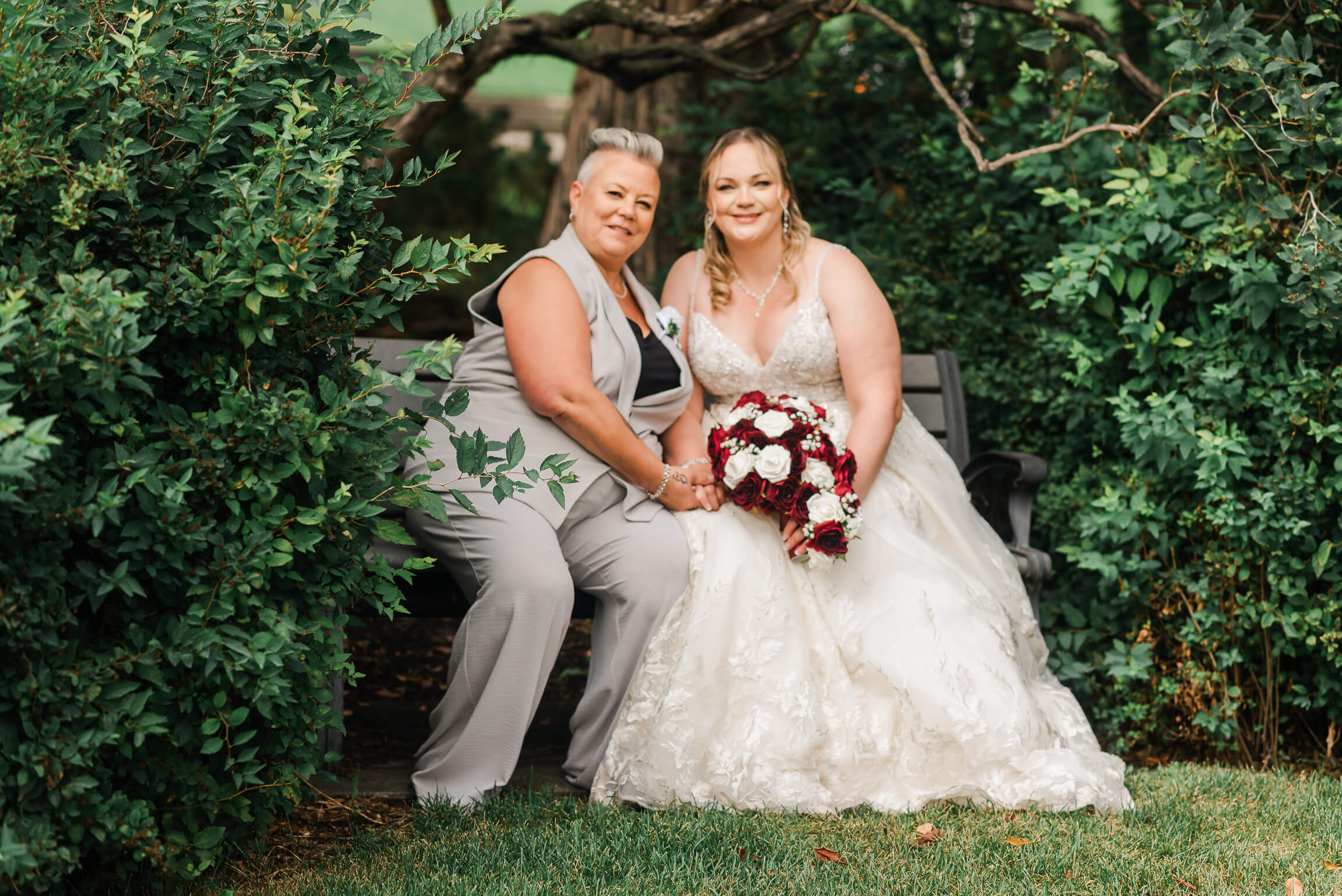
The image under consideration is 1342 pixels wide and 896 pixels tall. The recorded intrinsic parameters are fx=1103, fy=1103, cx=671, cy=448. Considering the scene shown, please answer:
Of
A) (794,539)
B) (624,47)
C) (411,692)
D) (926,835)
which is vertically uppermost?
(624,47)

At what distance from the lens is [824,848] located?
2.76 metres

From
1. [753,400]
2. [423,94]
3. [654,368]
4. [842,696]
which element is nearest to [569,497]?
[654,368]

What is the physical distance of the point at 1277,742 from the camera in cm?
379

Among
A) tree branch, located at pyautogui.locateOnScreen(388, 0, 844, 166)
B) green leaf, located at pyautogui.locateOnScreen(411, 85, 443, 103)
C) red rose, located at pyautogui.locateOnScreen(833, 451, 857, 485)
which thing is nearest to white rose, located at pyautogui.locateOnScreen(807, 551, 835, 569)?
red rose, located at pyautogui.locateOnScreen(833, 451, 857, 485)

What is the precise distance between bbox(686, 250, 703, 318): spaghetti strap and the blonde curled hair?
0.10 feet

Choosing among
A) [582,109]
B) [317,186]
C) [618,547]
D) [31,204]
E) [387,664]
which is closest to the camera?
[31,204]

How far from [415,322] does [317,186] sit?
6.04m

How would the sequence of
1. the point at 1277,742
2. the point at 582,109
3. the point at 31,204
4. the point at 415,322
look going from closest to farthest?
1. the point at 31,204
2. the point at 1277,742
3. the point at 582,109
4. the point at 415,322

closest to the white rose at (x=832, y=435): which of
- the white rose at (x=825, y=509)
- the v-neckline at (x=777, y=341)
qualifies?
the white rose at (x=825, y=509)

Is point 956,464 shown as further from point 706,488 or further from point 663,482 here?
point 663,482

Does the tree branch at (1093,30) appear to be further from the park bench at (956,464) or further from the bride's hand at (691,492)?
the bride's hand at (691,492)

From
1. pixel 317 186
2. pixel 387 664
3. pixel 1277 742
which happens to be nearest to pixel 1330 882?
pixel 1277 742

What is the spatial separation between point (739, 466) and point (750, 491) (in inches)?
3.4

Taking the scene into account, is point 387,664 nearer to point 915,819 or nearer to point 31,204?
point 915,819
